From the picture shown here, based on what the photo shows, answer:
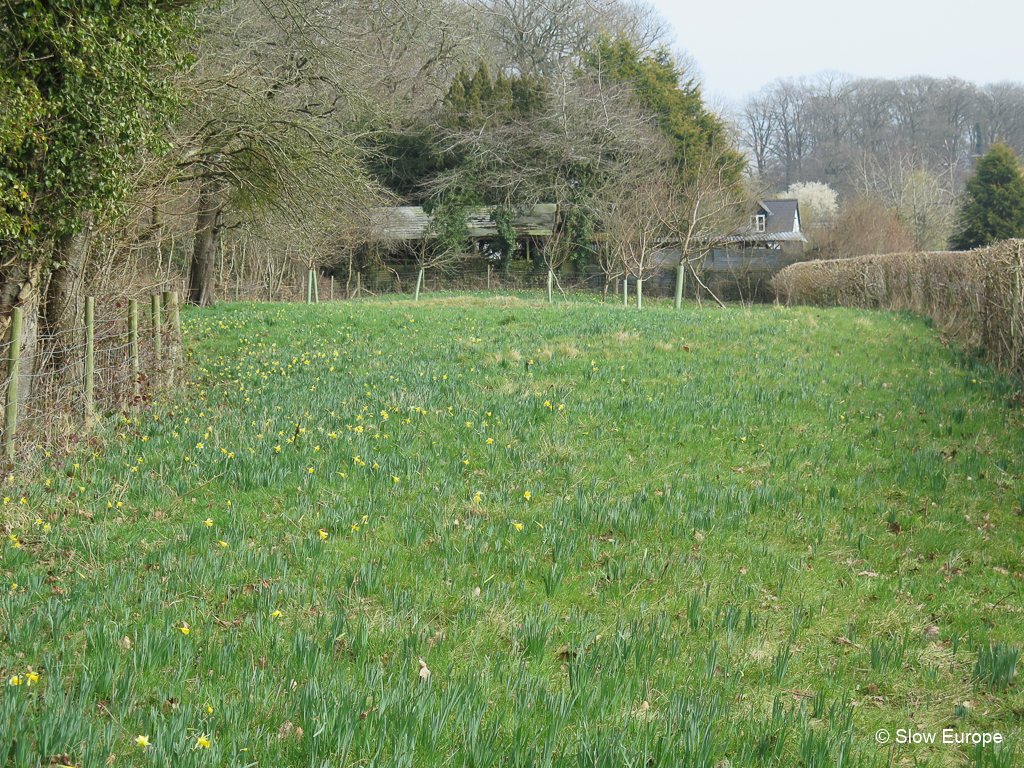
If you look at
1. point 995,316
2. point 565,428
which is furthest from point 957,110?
point 565,428

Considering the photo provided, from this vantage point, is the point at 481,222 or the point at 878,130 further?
the point at 878,130

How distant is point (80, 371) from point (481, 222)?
34395mm

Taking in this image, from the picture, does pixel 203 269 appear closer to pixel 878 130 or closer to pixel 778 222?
pixel 778 222

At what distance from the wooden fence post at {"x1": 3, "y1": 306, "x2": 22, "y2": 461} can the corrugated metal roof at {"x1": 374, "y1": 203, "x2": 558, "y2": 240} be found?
33.3 metres

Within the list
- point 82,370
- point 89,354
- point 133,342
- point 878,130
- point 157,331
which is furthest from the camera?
point 878,130

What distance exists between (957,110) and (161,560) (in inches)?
3439

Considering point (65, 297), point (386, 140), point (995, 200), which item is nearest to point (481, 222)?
point (386, 140)

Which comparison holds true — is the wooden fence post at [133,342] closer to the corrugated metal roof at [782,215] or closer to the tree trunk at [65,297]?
the tree trunk at [65,297]

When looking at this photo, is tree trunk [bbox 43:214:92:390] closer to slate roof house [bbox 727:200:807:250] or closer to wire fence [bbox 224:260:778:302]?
wire fence [bbox 224:260:778:302]

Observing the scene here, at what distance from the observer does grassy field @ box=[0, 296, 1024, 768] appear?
2393 mm

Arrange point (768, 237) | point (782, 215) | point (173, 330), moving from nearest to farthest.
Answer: point (173, 330), point (768, 237), point (782, 215)

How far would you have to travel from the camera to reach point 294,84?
1625cm

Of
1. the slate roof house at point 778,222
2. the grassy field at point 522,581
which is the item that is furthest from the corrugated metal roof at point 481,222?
the grassy field at point 522,581

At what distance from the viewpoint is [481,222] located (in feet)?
133
